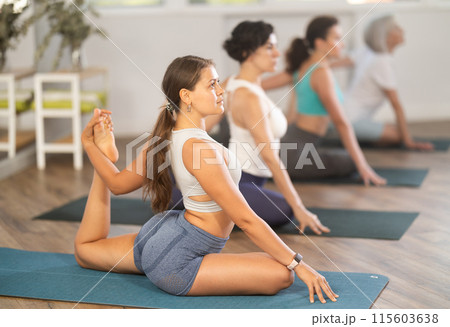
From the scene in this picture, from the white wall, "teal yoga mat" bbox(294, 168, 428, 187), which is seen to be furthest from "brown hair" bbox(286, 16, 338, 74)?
the white wall

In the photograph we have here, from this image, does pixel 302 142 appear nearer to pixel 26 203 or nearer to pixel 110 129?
pixel 26 203

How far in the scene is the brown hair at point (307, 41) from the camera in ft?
11.5

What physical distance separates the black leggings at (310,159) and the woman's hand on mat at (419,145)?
800mm

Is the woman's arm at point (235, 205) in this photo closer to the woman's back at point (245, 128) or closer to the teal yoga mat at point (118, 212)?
the woman's back at point (245, 128)

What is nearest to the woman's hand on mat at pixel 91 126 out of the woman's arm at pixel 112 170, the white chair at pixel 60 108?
the woman's arm at pixel 112 170

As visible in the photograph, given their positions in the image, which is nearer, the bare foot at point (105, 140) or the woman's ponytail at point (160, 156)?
the woman's ponytail at point (160, 156)

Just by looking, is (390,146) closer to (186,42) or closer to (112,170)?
(186,42)

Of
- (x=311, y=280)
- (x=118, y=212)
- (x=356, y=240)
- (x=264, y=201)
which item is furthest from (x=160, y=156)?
(x=118, y=212)

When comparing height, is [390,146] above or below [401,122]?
below

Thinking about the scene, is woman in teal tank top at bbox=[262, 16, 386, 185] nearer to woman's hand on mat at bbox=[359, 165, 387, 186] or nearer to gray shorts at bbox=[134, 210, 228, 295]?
woman's hand on mat at bbox=[359, 165, 387, 186]

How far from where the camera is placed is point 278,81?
12.3 feet

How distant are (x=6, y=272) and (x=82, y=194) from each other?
3.95 feet

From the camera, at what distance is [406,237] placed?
104 inches

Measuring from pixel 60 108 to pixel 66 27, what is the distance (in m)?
0.50
